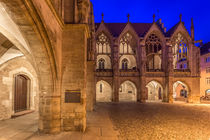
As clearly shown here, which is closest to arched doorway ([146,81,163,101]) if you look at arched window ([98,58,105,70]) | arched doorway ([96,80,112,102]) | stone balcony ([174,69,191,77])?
stone balcony ([174,69,191,77])

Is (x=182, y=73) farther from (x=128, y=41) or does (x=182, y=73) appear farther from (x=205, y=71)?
(x=205, y=71)

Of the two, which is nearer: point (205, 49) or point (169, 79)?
point (169, 79)

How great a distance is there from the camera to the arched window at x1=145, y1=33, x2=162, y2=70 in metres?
21.8

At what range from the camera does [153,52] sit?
21.9m

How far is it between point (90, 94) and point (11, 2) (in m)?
9.19

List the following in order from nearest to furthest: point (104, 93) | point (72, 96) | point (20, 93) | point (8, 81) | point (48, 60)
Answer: point (48, 60) < point (72, 96) < point (8, 81) < point (20, 93) < point (104, 93)

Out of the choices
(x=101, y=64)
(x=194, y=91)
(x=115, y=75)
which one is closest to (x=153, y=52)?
(x=115, y=75)

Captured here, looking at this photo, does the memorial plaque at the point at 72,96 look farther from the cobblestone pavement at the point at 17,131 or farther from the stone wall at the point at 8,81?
the stone wall at the point at 8,81

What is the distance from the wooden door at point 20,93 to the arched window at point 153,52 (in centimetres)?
1806

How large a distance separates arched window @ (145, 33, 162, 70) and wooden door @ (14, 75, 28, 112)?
18.1 meters

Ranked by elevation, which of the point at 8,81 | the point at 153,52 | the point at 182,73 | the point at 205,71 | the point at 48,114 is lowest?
the point at 48,114

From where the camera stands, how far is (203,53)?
29219 millimetres

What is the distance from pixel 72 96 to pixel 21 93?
679 centimetres

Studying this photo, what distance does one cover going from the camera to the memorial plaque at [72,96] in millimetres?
6387
